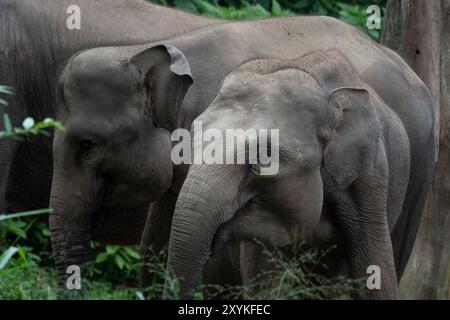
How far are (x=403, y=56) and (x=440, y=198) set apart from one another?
939 mm

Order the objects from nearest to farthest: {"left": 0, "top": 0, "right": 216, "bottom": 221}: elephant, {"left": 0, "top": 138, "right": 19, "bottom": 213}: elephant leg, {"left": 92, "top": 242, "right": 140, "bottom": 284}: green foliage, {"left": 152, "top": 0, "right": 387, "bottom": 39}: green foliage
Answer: {"left": 0, "top": 138, "right": 19, "bottom": 213}: elephant leg
{"left": 0, "top": 0, "right": 216, "bottom": 221}: elephant
{"left": 92, "top": 242, "right": 140, "bottom": 284}: green foliage
{"left": 152, "top": 0, "right": 387, "bottom": 39}: green foliage

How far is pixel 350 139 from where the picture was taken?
6188 mm

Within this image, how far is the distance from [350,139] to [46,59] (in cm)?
194

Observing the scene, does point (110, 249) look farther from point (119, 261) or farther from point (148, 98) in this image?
point (148, 98)

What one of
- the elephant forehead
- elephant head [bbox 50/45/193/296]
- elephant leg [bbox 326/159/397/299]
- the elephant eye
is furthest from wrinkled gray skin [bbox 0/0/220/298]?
elephant leg [bbox 326/159/397/299]

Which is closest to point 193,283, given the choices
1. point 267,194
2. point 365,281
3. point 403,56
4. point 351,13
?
point 267,194

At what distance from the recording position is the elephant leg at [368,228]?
630 centimetres

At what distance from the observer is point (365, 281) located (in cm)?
639

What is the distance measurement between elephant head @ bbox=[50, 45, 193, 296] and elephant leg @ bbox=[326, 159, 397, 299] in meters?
1.02

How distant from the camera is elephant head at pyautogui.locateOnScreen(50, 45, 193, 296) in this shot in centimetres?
671

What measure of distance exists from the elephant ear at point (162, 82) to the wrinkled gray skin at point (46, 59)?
456 millimetres

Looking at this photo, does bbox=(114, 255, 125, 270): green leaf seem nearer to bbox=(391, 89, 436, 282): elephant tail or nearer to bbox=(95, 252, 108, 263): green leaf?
bbox=(95, 252, 108, 263): green leaf

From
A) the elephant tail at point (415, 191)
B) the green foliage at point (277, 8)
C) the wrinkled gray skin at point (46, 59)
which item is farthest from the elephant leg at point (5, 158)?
the green foliage at point (277, 8)

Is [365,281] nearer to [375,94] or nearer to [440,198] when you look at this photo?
[375,94]
